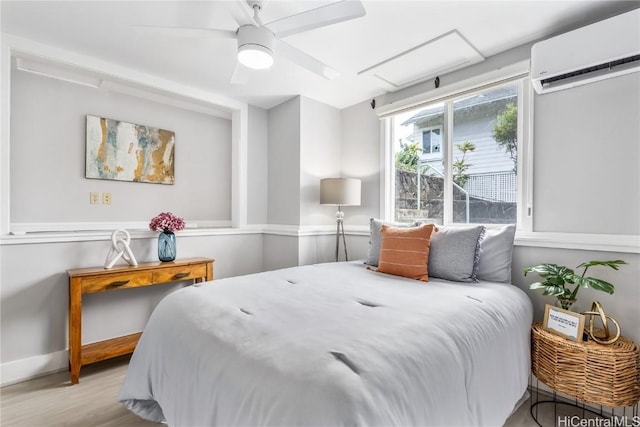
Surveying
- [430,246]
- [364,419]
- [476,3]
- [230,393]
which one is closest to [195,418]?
[230,393]

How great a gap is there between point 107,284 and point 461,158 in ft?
10.1

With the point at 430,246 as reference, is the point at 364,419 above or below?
below

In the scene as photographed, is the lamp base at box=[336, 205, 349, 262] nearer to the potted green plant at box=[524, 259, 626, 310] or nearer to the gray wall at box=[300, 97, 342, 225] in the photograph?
the gray wall at box=[300, 97, 342, 225]

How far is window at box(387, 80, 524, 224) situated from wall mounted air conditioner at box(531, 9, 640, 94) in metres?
0.36

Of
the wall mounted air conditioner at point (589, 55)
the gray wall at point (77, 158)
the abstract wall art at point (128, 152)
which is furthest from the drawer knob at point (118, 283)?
the wall mounted air conditioner at point (589, 55)

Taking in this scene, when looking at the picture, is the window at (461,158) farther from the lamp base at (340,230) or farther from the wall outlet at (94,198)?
the wall outlet at (94,198)

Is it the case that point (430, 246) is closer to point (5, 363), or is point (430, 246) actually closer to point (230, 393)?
point (230, 393)

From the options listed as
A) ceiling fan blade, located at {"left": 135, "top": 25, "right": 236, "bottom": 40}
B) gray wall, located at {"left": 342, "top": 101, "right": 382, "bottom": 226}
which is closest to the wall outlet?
ceiling fan blade, located at {"left": 135, "top": 25, "right": 236, "bottom": 40}

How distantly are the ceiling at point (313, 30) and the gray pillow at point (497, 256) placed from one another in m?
1.38

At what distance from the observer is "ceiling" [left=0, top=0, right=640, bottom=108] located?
1836mm

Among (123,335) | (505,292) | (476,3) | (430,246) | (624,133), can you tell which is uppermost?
(476,3)

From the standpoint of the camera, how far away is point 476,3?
5.94 feet

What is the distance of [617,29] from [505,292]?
1.58m

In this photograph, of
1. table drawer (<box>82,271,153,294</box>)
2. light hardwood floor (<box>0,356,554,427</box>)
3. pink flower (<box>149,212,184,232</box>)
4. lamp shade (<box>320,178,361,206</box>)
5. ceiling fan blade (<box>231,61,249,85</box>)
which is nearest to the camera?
light hardwood floor (<box>0,356,554,427</box>)
